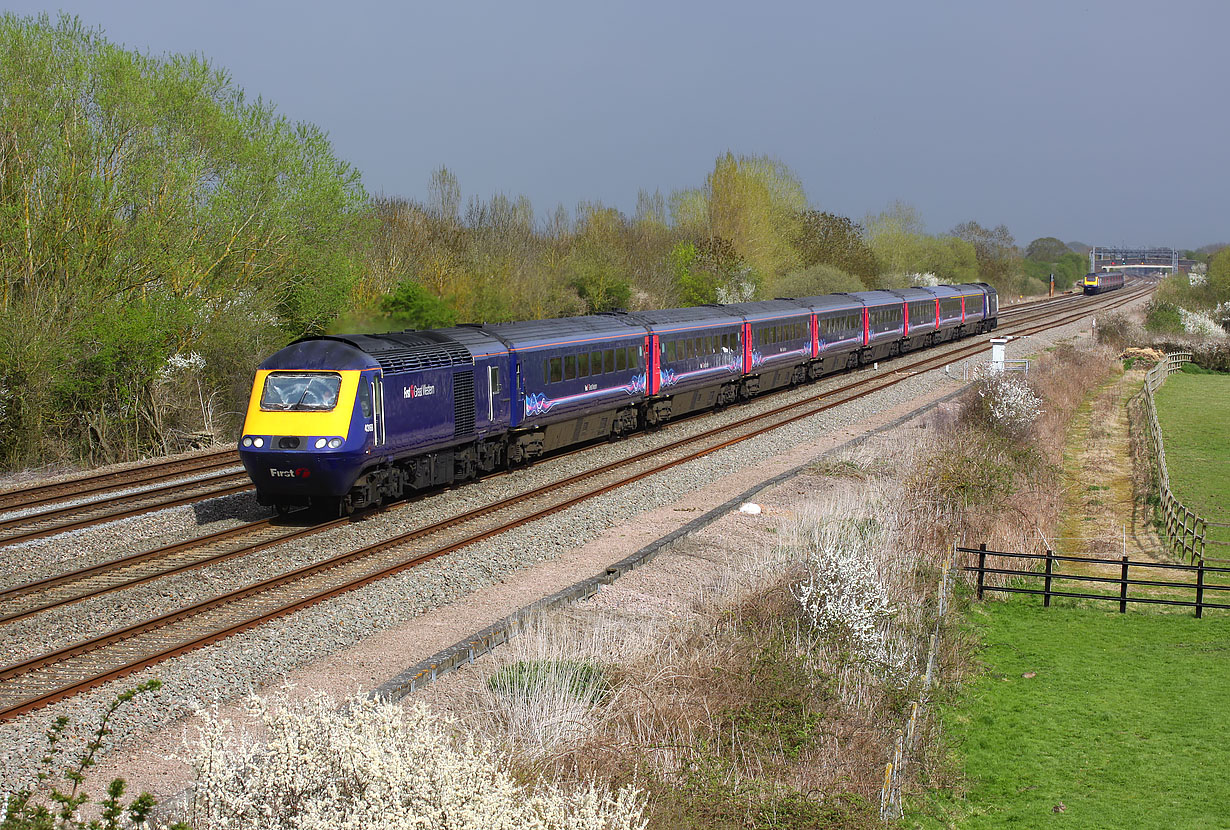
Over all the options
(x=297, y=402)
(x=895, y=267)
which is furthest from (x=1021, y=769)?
(x=895, y=267)

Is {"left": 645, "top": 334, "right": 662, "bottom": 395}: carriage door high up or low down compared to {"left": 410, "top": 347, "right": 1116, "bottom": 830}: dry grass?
up

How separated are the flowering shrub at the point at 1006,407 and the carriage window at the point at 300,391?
56.5 ft

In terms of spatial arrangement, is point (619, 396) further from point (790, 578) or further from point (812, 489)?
point (790, 578)

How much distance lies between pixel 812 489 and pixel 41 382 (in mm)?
18944

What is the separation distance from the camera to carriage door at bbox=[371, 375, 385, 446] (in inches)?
694

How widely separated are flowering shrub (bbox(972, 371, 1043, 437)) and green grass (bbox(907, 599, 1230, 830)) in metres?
11.3

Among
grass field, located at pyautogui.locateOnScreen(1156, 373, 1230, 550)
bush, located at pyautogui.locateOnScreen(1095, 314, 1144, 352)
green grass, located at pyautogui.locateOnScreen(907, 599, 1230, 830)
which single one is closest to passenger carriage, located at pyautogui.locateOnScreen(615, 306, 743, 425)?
grass field, located at pyautogui.locateOnScreen(1156, 373, 1230, 550)

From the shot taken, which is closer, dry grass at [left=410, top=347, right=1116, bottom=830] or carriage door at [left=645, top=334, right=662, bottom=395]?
dry grass at [left=410, top=347, right=1116, bottom=830]

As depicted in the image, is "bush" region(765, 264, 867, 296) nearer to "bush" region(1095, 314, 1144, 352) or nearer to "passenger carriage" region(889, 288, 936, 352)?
"passenger carriage" region(889, 288, 936, 352)

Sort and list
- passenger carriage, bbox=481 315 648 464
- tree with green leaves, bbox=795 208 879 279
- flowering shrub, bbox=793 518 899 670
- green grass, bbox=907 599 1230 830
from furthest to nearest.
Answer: tree with green leaves, bbox=795 208 879 279
passenger carriage, bbox=481 315 648 464
flowering shrub, bbox=793 518 899 670
green grass, bbox=907 599 1230 830

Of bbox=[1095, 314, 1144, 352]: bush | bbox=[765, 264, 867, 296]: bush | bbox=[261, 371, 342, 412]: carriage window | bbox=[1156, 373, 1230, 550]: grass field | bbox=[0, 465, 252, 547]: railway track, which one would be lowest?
bbox=[1156, 373, 1230, 550]: grass field

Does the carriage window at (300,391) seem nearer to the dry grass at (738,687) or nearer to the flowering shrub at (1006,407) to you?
the dry grass at (738,687)

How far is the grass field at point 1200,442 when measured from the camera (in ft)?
78.1

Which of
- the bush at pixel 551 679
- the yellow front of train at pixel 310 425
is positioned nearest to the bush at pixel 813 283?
the yellow front of train at pixel 310 425
